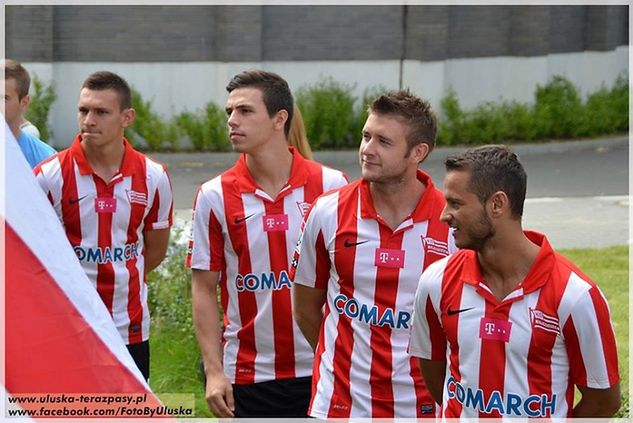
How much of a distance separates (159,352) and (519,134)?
1560cm

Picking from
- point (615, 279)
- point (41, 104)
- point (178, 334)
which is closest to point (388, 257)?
point (178, 334)

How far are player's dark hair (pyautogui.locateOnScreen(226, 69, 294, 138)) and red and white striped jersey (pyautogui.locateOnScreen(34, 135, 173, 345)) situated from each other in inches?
35.5

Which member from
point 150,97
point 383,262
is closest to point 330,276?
point 383,262

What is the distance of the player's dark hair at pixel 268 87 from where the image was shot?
6523mm

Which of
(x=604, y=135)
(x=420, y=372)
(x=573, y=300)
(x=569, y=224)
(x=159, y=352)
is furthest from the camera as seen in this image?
(x=604, y=135)

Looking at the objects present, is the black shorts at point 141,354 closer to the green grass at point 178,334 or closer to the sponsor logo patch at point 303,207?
the green grass at point 178,334

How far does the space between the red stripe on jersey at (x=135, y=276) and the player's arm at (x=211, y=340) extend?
813 mm

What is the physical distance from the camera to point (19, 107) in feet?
24.0

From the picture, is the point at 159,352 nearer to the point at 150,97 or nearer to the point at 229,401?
the point at 229,401

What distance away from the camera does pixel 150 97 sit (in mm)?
22266

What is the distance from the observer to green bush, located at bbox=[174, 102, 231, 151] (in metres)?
21.7

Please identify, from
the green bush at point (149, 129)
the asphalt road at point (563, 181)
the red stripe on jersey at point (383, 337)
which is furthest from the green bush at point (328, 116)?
the red stripe on jersey at point (383, 337)

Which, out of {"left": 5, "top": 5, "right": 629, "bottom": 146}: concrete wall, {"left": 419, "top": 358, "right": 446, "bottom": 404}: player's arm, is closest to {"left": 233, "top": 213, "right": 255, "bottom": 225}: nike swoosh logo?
{"left": 419, "top": 358, "right": 446, "bottom": 404}: player's arm

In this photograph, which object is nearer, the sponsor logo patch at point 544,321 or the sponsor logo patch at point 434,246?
the sponsor logo patch at point 544,321
